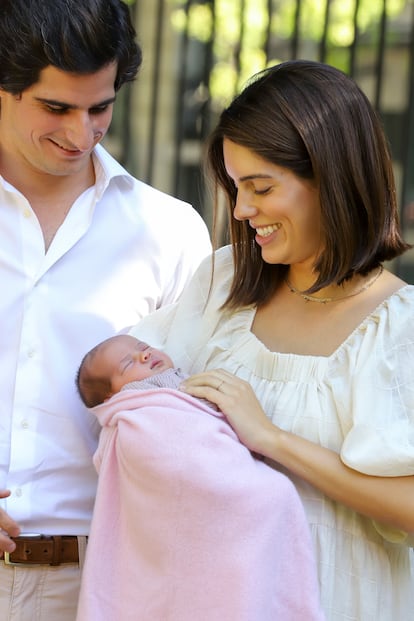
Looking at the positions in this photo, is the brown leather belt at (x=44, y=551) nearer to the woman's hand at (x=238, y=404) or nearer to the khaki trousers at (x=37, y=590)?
the khaki trousers at (x=37, y=590)

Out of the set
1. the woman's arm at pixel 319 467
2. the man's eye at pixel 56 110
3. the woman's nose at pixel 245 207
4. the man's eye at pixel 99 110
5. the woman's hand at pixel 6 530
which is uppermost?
the man's eye at pixel 99 110

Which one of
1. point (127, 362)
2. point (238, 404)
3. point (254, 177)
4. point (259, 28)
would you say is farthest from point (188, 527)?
point (259, 28)

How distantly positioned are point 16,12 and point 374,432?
1335 mm

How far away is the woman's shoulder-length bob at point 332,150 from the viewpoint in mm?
2406

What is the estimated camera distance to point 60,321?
2.69 m

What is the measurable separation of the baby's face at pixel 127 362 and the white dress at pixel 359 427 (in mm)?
245

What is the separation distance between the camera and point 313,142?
2396 mm

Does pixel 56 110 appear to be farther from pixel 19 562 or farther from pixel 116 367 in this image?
pixel 19 562

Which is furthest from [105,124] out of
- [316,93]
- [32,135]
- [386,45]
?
[386,45]

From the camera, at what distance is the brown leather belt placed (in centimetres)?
259

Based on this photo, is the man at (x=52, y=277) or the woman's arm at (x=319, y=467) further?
the man at (x=52, y=277)

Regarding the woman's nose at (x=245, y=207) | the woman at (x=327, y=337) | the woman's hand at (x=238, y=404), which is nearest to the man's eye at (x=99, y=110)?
the woman at (x=327, y=337)

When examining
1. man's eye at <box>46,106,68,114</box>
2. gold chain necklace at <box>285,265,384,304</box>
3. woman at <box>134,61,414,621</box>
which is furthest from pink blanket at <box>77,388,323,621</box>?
man's eye at <box>46,106,68,114</box>

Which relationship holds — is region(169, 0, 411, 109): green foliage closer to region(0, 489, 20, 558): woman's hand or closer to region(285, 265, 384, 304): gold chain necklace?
region(285, 265, 384, 304): gold chain necklace
